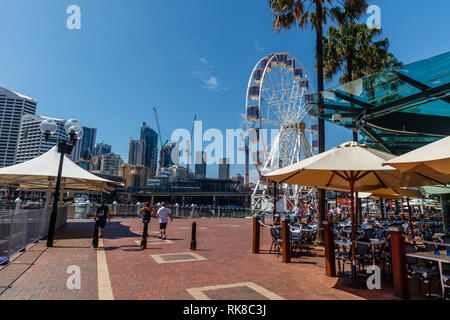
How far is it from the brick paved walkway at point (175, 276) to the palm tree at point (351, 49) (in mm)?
11085

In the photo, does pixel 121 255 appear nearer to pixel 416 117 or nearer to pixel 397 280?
pixel 397 280

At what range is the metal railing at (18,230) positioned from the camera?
20.9 ft

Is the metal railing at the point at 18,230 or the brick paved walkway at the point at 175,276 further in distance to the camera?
the metal railing at the point at 18,230

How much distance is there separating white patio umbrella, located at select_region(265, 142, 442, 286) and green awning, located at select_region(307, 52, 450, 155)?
1641 mm

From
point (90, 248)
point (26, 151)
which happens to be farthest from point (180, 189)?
point (90, 248)

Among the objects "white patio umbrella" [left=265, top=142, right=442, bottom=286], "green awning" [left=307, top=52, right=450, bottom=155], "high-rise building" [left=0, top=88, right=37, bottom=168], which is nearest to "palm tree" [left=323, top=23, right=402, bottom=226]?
"green awning" [left=307, top=52, right=450, bottom=155]

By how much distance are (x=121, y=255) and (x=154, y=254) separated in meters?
0.95

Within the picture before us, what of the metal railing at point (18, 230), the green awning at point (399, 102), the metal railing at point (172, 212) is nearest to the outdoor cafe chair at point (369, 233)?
the green awning at point (399, 102)

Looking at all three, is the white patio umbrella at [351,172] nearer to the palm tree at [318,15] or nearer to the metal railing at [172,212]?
the palm tree at [318,15]

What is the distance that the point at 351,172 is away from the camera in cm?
619

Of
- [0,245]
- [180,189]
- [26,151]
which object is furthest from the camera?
[26,151]

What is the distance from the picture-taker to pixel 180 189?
4988 inches

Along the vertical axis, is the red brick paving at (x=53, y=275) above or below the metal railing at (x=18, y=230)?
below

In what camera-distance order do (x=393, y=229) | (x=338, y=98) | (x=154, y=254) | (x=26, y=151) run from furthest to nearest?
(x=26, y=151) < (x=154, y=254) < (x=338, y=98) < (x=393, y=229)
